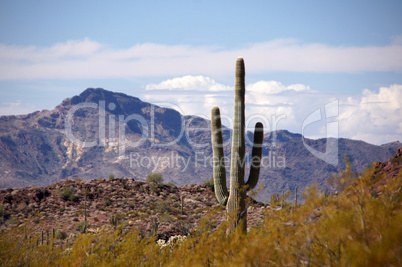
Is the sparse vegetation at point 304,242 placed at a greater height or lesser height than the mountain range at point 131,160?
greater

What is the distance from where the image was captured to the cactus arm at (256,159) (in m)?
16.9

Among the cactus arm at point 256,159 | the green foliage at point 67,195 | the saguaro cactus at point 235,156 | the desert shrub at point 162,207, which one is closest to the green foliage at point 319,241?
the saguaro cactus at point 235,156

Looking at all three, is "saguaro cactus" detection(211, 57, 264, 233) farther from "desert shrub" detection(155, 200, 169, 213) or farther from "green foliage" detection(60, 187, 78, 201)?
"green foliage" detection(60, 187, 78, 201)

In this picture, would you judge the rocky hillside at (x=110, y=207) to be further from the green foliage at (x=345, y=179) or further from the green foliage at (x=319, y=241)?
the green foliage at (x=345, y=179)

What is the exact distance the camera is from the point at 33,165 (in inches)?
6964

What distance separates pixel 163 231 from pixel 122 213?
629 centimetres

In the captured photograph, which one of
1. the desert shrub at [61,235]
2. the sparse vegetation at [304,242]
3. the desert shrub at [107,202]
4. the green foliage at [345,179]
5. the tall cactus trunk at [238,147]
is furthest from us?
the desert shrub at [107,202]

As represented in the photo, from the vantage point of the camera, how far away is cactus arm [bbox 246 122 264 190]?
16.9 metres

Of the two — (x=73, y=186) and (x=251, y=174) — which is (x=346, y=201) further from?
(x=73, y=186)

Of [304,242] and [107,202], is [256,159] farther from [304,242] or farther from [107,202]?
[107,202]

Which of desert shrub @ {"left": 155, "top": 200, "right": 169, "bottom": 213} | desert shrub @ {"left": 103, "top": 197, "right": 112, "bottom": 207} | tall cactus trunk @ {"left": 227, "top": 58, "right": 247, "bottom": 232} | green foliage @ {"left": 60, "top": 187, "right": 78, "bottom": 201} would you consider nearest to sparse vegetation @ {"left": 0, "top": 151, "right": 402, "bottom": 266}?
tall cactus trunk @ {"left": 227, "top": 58, "right": 247, "bottom": 232}

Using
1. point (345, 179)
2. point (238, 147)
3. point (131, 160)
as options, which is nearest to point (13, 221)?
point (238, 147)

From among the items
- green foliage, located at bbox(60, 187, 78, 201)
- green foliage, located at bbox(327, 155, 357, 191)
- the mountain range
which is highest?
green foliage, located at bbox(327, 155, 357, 191)

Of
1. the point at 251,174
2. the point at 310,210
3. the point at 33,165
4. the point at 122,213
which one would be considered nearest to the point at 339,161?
the point at 33,165
